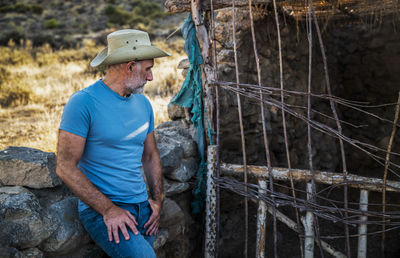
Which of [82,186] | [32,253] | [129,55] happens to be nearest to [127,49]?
[129,55]

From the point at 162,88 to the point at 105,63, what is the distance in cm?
520

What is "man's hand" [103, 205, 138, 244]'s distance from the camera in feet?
5.93

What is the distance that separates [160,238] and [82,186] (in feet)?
2.94

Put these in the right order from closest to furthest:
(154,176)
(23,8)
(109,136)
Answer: (109,136), (154,176), (23,8)

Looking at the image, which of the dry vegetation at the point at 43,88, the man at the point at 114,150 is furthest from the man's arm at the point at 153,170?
the dry vegetation at the point at 43,88

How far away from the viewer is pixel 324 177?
2.42 meters

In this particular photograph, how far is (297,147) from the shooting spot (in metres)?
4.11

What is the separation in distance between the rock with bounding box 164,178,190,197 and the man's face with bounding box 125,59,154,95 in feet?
3.27

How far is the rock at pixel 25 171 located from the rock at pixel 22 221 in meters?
0.12

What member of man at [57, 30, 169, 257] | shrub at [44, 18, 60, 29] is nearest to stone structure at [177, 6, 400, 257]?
man at [57, 30, 169, 257]

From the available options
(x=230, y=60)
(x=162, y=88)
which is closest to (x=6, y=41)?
(x=162, y=88)

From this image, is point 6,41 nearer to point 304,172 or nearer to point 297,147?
point 297,147

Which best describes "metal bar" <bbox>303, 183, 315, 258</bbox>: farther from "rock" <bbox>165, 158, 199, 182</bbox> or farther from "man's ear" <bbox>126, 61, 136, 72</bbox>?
"man's ear" <bbox>126, 61, 136, 72</bbox>

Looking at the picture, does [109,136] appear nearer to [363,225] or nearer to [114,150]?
[114,150]
